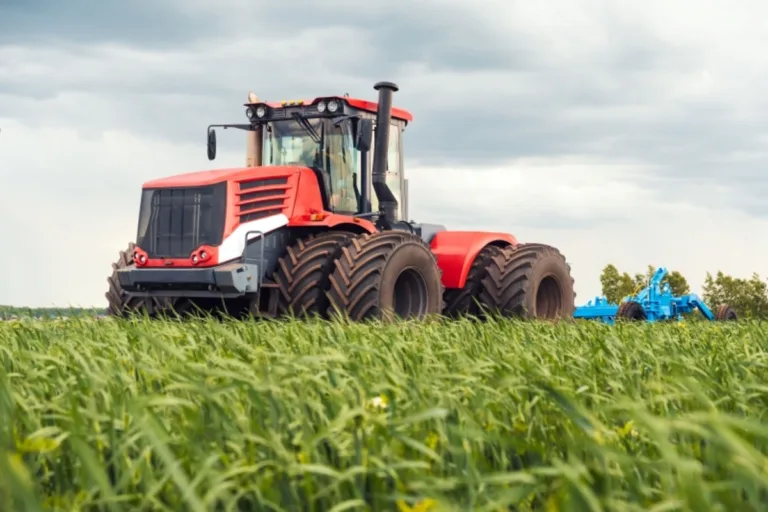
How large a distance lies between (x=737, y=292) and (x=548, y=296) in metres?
37.8

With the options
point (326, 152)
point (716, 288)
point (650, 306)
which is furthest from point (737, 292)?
point (326, 152)

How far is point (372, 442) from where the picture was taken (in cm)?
270

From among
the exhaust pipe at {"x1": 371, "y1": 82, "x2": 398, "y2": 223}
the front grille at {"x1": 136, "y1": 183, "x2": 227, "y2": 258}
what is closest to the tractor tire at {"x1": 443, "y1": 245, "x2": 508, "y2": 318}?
the exhaust pipe at {"x1": 371, "y1": 82, "x2": 398, "y2": 223}

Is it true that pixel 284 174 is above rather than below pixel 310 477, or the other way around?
above

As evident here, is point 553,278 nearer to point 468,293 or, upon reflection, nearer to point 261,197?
point 468,293

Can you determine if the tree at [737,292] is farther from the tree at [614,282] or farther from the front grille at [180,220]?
the front grille at [180,220]

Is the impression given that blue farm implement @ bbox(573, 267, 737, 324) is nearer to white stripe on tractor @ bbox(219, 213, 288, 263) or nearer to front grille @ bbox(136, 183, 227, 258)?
white stripe on tractor @ bbox(219, 213, 288, 263)

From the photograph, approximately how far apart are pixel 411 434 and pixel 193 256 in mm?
7430

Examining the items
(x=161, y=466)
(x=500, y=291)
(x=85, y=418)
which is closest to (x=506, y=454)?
(x=161, y=466)

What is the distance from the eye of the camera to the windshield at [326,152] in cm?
1078

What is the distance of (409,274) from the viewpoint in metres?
10.6

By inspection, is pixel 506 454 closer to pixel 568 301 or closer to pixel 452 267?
pixel 452 267

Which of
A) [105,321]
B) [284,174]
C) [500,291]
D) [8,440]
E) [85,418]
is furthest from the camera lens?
[500,291]

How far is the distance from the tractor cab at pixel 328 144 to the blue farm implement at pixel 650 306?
24.8ft
